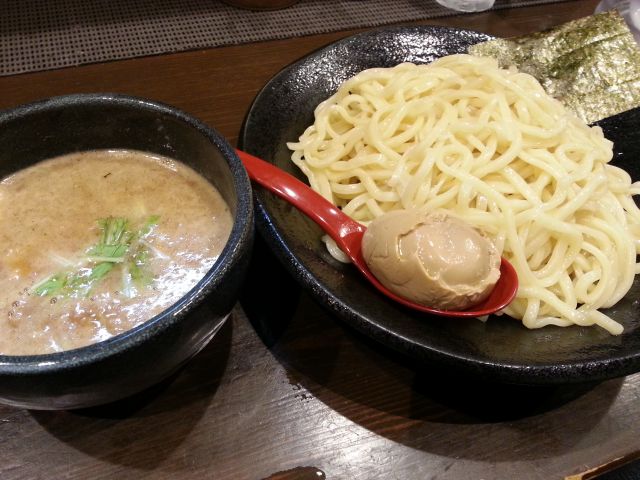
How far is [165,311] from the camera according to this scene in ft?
2.72

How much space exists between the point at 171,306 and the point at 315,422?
1.72 ft

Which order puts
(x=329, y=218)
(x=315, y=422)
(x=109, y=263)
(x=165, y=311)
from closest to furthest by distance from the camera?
1. (x=165, y=311)
2. (x=109, y=263)
3. (x=315, y=422)
4. (x=329, y=218)

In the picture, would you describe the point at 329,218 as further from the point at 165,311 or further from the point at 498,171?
the point at 165,311

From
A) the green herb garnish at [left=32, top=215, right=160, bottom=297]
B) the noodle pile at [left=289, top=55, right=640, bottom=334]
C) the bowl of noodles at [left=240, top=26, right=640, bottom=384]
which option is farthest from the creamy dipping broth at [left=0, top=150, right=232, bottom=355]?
the noodle pile at [left=289, top=55, right=640, bottom=334]

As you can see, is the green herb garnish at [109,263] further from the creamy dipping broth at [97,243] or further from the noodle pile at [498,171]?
the noodle pile at [498,171]

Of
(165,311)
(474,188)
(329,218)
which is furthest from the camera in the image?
(474,188)

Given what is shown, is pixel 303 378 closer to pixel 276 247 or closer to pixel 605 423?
pixel 276 247

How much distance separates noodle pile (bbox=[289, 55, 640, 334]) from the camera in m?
1.48

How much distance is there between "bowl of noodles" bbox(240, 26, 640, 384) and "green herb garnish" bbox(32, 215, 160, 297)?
1.10ft

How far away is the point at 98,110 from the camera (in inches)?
45.3

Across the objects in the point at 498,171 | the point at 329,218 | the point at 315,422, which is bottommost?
the point at 315,422

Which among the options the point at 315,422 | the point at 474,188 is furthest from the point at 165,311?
the point at 474,188

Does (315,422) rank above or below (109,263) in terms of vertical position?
below

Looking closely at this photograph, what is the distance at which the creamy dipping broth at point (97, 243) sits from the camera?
0.95 m
